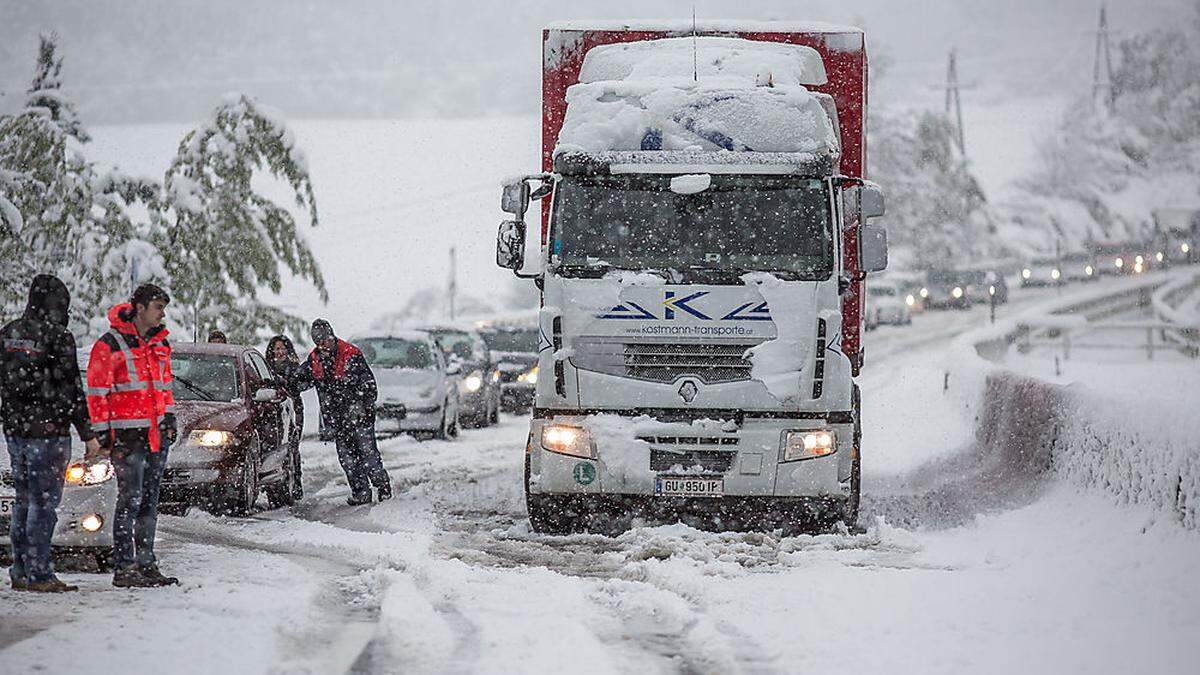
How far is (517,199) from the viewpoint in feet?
38.1

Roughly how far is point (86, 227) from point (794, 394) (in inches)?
601

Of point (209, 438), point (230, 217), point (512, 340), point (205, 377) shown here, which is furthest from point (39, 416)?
point (512, 340)

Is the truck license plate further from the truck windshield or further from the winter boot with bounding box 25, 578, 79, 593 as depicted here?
the winter boot with bounding box 25, 578, 79, 593

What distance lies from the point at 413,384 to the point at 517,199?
437 inches

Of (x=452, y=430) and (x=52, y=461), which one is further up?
(x=52, y=461)

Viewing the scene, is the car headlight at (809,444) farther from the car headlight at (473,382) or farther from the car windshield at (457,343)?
the car windshield at (457,343)

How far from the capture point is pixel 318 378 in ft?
49.1

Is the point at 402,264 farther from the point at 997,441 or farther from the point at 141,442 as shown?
the point at 141,442

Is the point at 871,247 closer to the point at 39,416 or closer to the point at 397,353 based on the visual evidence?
the point at 39,416

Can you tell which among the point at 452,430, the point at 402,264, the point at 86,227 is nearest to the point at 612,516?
the point at 452,430

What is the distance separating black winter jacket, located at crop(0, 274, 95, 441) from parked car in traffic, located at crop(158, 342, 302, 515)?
3.11 m

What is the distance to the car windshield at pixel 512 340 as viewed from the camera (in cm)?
2959

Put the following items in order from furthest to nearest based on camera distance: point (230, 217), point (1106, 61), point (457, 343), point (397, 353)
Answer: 1. point (1106, 61)
2. point (457, 343)
3. point (230, 217)
4. point (397, 353)

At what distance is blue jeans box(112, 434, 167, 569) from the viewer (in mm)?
9242
